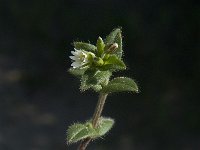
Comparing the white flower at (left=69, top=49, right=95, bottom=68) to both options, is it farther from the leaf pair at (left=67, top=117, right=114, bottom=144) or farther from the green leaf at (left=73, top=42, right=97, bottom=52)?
the leaf pair at (left=67, top=117, right=114, bottom=144)

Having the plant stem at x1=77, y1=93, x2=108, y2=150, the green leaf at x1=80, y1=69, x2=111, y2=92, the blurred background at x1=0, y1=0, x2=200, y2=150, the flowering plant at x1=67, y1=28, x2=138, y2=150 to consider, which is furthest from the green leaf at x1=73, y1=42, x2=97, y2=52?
the blurred background at x1=0, y1=0, x2=200, y2=150

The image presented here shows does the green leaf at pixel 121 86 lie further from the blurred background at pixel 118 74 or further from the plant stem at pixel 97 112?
the blurred background at pixel 118 74

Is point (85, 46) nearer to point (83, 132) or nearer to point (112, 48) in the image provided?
point (112, 48)

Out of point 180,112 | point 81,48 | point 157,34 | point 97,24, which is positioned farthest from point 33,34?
point 81,48

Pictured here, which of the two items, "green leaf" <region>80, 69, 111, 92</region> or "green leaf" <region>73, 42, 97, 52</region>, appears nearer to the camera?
"green leaf" <region>80, 69, 111, 92</region>

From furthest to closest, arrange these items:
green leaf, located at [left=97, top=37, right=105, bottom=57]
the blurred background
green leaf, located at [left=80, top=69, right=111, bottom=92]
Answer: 1. the blurred background
2. green leaf, located at [left=97, top=37, right=105, bottom=57]
3. green leaf, located at [left=80, top=69, right=111, bottom=92]

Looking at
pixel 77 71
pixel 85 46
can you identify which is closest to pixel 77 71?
pixel 77 71

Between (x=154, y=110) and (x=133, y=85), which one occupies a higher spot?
(x=154, y=110)

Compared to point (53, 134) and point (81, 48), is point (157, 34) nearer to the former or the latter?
point (53, 134)
